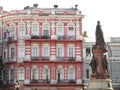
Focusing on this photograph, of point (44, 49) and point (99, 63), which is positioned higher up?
point (44, 49)

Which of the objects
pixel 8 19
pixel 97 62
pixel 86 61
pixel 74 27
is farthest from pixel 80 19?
pixel 97 62

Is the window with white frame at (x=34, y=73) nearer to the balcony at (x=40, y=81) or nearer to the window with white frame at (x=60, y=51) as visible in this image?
the balcony at (x=40, y=81)

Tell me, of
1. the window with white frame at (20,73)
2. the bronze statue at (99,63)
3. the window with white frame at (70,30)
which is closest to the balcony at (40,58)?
the window with white frame at (20,73)

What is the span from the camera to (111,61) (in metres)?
70.9

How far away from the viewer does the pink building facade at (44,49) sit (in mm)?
69625

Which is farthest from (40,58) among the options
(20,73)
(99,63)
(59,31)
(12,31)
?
(99,63)

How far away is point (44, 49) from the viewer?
70.2 meters

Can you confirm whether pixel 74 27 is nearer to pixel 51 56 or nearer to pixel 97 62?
pixel 51 56

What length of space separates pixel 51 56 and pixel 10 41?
24.7 feet

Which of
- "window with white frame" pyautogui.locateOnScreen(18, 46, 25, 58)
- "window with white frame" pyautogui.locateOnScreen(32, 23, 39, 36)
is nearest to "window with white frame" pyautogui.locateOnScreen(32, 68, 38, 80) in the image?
"window with white frame" pyautogui.locateOnScreen(18, 46, 25, 58)

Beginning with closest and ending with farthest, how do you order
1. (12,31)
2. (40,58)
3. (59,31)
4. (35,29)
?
(40,58), (35,29), (59,31), (12,31)

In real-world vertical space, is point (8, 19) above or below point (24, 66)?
above

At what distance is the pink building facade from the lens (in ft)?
228

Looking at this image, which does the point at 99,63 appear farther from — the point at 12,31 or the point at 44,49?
the point at 12,31
